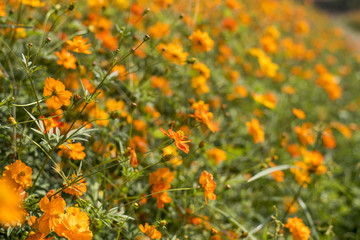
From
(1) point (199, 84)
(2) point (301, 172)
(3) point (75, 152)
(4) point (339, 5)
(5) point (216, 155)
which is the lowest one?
(4) point (339, 5)

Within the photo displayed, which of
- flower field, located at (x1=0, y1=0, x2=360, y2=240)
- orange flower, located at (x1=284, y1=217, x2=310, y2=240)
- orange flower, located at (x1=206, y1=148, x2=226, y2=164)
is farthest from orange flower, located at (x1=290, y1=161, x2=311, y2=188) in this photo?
orange flower, located at (x1=284, y1=217, x2=310, y2=240)

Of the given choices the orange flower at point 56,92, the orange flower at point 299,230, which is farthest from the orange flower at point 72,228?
the orange flower at point 299,230

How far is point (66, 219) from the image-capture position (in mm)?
1011

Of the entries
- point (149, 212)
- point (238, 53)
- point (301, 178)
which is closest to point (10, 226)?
point (149, 212)

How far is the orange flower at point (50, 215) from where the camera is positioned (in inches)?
39.6

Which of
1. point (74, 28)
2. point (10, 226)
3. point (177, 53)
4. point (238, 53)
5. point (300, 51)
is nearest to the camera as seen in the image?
point (10, 226)

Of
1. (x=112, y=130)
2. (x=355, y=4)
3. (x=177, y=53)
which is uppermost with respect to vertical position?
(x=177, y=53)

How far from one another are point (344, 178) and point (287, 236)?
135 cm

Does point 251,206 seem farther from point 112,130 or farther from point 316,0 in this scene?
point 316,0

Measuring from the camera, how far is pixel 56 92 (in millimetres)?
1143

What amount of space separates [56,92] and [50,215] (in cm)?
43

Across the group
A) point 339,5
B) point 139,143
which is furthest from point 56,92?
point 339,5

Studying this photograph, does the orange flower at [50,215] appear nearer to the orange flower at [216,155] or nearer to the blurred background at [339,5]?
the orange flower at [216,155]

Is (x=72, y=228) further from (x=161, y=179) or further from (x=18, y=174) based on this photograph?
(x=161, y=179)
